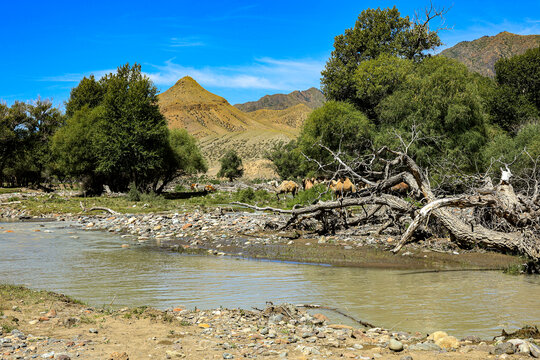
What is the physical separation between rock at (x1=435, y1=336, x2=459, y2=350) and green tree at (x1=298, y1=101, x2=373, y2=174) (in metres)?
27.6

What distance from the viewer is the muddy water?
25.0ft

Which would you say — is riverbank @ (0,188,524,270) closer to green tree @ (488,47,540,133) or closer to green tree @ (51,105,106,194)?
green tree @ (51,105,106,194)

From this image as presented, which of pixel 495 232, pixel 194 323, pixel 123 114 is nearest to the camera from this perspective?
pixel 194 323

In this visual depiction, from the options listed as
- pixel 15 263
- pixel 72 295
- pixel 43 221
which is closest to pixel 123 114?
pixel 43 221

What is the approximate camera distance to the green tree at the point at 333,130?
3384 centimetres

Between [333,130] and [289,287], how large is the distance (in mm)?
26515

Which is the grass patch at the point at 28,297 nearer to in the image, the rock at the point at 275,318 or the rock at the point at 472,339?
the rock at the point at 275,318

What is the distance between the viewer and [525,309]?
787cm

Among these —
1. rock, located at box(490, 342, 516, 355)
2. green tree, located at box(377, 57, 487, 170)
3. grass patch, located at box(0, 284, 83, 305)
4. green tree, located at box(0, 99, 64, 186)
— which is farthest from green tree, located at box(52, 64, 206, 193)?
rock, located at box(490, 342, 516, 355)

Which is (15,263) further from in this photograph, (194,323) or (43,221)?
(43,221)

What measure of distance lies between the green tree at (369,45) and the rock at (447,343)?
36.3 metres

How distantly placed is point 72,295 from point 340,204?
840 cm

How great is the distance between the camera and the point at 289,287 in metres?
9.76

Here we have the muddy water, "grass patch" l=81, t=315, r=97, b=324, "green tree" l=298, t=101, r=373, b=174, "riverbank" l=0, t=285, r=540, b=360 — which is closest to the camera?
"riverbank" l=0, t=285, r=540, b=360
